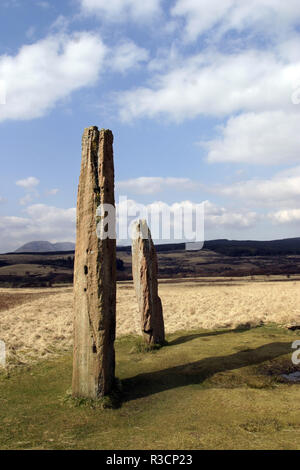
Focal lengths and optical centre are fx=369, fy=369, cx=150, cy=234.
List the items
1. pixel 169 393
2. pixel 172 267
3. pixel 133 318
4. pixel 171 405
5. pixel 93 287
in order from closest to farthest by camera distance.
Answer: pixel 171 405 → pixel 93 287 → pixel 169 393 → pixel 133 318 → pixel 172 267

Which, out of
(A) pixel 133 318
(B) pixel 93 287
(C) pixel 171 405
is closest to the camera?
(C) pixel 171 405

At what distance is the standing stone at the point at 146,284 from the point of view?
14.3 m

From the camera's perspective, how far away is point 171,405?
8.76m

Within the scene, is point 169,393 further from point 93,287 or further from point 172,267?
point 172,267

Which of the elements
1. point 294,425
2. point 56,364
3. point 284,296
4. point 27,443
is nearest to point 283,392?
point 294,425

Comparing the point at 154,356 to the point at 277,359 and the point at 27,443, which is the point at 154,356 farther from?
the point at 27,443

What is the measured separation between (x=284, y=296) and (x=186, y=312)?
889cm

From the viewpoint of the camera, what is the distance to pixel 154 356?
43.3 ft

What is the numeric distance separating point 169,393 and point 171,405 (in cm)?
86

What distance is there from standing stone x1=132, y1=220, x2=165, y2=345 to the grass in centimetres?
94

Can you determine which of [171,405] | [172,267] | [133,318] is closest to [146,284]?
[171,405]

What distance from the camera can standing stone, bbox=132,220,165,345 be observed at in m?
14.3

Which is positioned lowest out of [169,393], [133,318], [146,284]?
[133,318]

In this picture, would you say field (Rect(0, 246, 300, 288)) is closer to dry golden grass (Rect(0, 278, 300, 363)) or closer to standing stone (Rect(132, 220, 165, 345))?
dry golden grass (Rect(0, 278, 300, 363))
